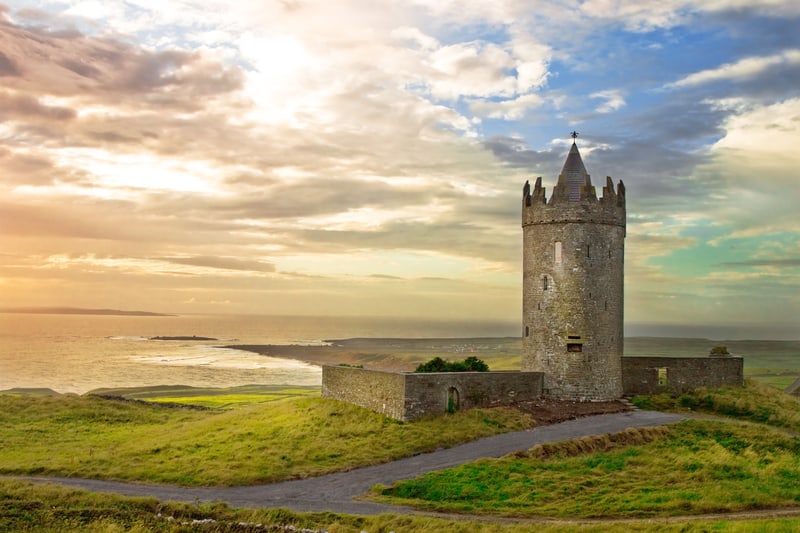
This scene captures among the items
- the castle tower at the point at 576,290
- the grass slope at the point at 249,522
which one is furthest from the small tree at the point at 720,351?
the grass slope at the point at 249,522

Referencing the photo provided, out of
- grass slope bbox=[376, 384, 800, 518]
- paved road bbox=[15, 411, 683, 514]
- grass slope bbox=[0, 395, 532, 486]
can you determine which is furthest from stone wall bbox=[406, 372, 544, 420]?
grass slope bbox=[376, 384, 800, 518]

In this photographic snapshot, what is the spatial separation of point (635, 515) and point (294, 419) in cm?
1719

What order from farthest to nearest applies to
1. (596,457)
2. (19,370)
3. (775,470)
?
(19,370)
(596,457)
(775,470)

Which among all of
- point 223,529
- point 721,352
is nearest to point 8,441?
point 223,529

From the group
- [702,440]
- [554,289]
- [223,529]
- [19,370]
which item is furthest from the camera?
[19,370]

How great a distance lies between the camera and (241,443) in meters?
29.2

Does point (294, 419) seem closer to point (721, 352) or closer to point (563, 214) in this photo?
point (563, 214)

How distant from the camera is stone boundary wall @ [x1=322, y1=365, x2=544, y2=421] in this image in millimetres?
30250

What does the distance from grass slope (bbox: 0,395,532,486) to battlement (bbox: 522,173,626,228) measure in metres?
10.9

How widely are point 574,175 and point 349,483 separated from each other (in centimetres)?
2102

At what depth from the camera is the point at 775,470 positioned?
23797mm

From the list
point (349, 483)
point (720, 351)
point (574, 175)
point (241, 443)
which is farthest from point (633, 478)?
point (720, 351)

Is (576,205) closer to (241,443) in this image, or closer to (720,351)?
(720,351)

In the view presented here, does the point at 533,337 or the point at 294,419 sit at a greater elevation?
the point at 533,337
